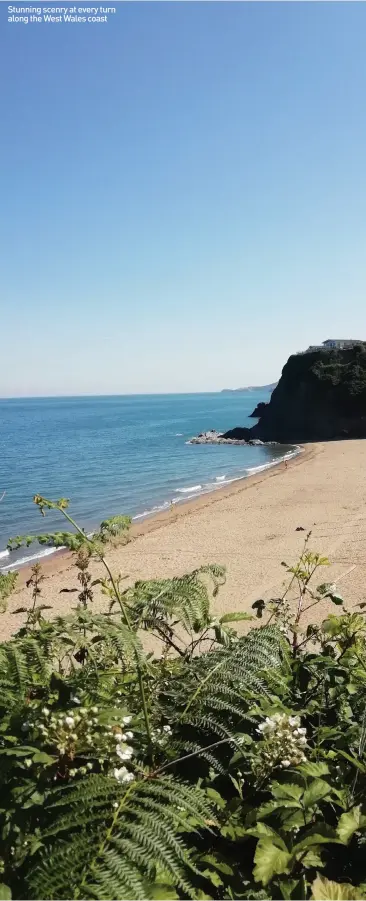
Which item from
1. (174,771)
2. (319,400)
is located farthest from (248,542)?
(319,400)

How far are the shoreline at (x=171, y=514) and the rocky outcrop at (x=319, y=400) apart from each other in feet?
59.3

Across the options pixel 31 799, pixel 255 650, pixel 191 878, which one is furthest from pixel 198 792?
pixel 255 650

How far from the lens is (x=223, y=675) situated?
2.00 meters

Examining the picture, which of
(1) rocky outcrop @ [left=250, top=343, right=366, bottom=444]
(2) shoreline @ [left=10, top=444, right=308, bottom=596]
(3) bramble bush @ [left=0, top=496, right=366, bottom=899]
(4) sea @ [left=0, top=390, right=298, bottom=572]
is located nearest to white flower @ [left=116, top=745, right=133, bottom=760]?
(3) bramble bush @ [left=0, top=496, right=366, bottom=899]

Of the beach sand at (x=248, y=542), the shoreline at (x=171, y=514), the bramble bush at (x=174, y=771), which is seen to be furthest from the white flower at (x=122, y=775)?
the shoreline at (x=171, y=514)

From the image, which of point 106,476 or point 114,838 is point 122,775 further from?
point 106,476

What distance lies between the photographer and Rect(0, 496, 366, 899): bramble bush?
1354mm

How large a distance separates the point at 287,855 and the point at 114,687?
0.86m

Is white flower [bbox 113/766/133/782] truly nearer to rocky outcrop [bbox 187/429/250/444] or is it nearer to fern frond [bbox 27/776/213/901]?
fern frond [bbox 27/776/213/901]

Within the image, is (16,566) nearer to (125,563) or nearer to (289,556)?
(125,563)

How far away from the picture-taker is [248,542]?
59.3 feet

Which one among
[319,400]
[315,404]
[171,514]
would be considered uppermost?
[319,400]

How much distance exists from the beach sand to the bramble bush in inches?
243

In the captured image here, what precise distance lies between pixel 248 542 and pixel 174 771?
16.6m
